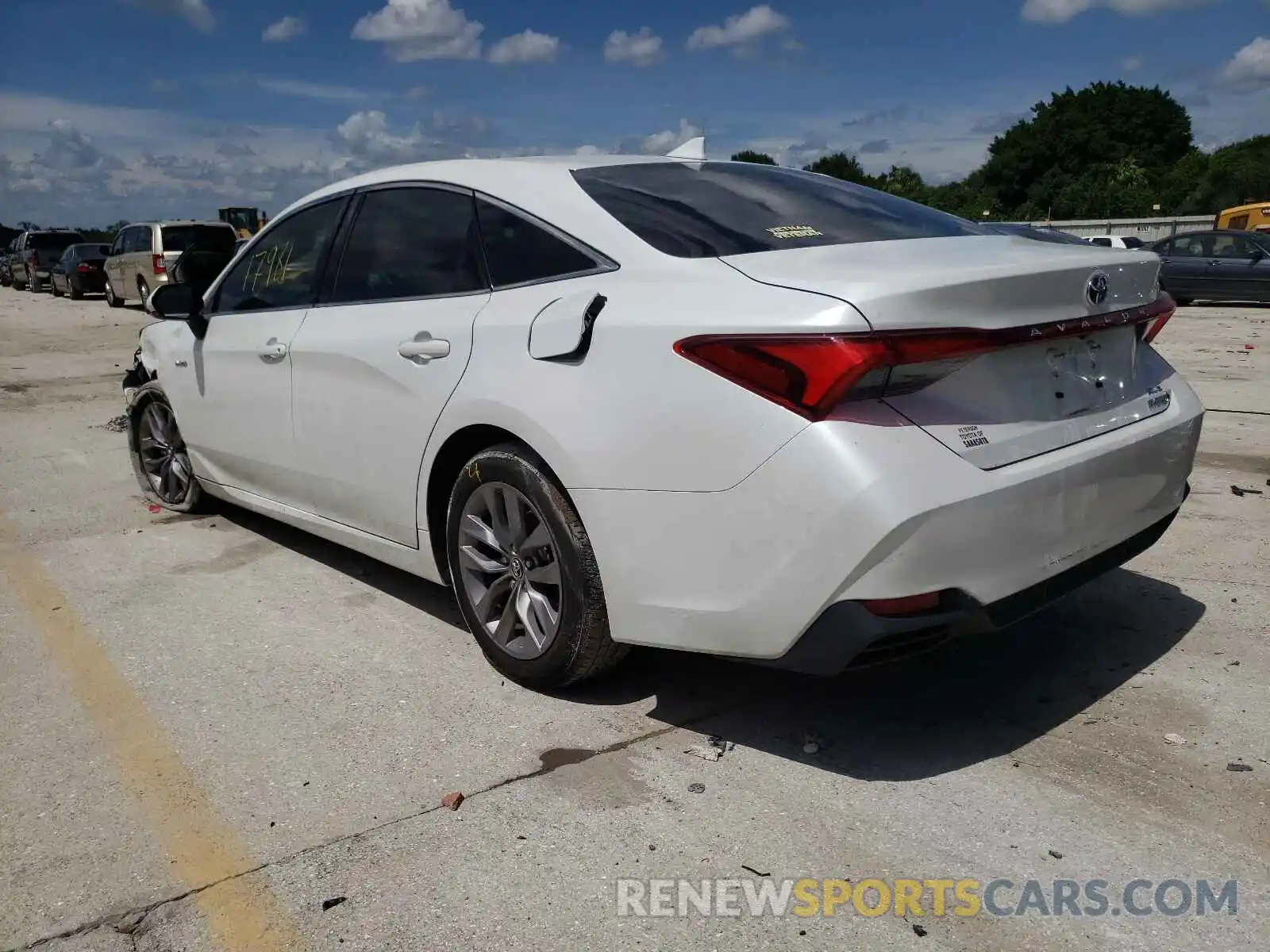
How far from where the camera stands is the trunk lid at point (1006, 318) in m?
2.58

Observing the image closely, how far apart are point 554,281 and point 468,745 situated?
4.62 feet

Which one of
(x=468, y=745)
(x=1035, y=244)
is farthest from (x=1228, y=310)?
(x=468, y=745)

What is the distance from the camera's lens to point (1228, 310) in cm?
1850

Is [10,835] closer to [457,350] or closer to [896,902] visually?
[457,350]

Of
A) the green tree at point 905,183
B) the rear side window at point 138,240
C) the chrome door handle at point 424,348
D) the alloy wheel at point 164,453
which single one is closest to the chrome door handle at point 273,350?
the chrome door handle at point 424,348

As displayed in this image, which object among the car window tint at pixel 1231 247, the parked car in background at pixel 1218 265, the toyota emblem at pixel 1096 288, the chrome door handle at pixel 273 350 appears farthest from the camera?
the car window tint at pixel 1231 247

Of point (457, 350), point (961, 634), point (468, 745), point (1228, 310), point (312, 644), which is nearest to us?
point (961, 634)

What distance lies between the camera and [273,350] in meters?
4.37

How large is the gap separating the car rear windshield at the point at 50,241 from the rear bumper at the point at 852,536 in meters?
33.9

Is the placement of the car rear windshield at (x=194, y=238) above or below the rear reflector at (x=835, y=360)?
above

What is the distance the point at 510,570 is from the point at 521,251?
101cm

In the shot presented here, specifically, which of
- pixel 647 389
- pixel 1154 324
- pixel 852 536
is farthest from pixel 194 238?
pixel 852 536

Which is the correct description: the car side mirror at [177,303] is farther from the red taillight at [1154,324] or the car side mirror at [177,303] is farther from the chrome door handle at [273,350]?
the red taillight at [1154,324]

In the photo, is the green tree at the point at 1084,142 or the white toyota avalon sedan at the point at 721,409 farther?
the green tree at the point at 1084,142
